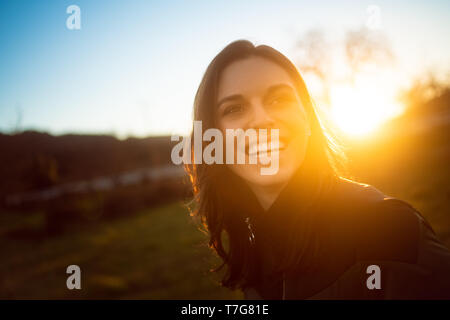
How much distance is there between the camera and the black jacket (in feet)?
4.01

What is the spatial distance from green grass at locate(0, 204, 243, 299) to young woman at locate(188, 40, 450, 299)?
1619 millimetres

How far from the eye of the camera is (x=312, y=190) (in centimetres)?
164

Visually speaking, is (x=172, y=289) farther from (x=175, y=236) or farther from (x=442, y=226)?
(x=442, y=226)

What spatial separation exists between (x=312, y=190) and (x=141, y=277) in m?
6.38

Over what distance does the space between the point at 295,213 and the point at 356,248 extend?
37 centimetres

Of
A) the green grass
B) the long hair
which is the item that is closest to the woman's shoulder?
the long hair

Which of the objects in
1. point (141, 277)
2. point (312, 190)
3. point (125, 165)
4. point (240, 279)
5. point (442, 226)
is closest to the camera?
point (312, 190)

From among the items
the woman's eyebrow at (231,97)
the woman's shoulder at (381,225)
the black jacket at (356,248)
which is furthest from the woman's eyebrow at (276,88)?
the woman's shoulder at (381,225)

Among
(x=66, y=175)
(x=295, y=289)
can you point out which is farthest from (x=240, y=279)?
(x=66, y=175)

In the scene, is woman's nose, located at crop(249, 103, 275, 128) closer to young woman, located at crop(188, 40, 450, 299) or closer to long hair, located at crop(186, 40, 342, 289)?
young woman, located at crop(188, 40, 450, 299)

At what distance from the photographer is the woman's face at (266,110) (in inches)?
64.2

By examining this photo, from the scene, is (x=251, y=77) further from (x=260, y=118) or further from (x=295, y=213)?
(x=295, y=213)

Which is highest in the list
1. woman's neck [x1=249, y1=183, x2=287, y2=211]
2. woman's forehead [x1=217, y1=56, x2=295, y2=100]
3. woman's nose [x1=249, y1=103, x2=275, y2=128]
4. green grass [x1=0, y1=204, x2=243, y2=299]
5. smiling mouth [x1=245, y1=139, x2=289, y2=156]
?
woman's forehead [x1=217, y1=56, x2=295, y2=100]

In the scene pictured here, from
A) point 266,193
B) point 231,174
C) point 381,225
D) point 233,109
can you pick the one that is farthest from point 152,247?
point 381,225
